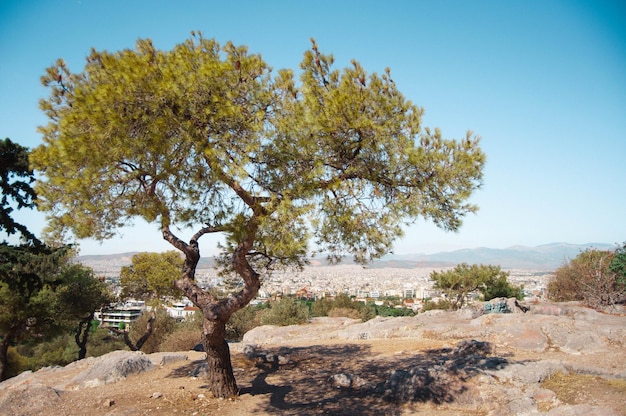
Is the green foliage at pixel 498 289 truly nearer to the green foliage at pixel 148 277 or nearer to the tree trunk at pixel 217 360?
the green foliage at pixel 148 277

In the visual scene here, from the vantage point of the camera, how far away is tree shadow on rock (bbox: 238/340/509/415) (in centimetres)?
815

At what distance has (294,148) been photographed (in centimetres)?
718

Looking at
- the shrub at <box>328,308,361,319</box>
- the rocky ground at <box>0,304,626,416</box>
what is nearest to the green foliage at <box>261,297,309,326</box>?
the shrub at <box>328,308,361,319</box>

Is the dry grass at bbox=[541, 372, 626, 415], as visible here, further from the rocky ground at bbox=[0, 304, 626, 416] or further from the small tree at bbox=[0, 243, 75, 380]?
the small tree at bbox=[0, 243, 75, 380]

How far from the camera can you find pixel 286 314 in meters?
24.3

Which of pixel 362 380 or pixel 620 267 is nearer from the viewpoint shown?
pixel 362 380

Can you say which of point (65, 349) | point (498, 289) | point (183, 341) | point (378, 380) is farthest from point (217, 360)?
point (65, 349)

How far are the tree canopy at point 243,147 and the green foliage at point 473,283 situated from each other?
2894 centimetres

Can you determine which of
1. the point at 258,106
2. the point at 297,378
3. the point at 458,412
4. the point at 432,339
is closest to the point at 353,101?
the point at 258,106

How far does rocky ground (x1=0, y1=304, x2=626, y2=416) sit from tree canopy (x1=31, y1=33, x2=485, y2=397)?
8.11 feet

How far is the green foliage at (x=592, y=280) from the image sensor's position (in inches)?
968

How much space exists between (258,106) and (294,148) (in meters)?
1.22

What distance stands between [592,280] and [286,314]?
70.9 feet

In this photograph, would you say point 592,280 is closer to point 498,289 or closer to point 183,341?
point 498,289
